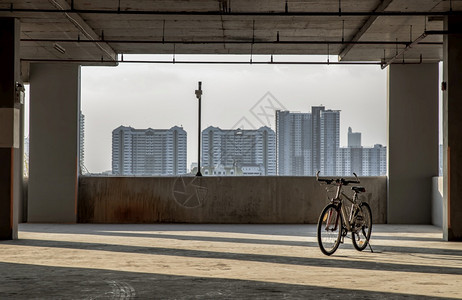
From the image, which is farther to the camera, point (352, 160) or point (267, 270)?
point (352, 160)

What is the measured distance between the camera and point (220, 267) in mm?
7406

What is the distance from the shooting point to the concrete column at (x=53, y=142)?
15.0m

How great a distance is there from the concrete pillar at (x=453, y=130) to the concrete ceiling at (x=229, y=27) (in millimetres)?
604

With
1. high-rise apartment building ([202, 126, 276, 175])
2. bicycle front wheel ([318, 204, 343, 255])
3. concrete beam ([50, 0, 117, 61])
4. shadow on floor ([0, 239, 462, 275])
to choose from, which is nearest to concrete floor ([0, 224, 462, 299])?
shadow on floor ([0, 239, 462, 275])

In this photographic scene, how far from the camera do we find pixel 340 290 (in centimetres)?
584

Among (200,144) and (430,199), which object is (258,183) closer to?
(200,144)

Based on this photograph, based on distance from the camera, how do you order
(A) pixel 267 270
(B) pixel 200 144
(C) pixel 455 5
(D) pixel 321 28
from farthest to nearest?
(B) pixel 200 144, (D) pixel 321 28, (C) pixel 455 5, (A) pixel 267 270

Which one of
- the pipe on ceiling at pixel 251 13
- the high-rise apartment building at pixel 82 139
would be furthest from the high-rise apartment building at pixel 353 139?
the high-rise apartment building at pixel 82 139

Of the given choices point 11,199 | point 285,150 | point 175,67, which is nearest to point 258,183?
point 285,150

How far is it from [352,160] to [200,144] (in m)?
4.13

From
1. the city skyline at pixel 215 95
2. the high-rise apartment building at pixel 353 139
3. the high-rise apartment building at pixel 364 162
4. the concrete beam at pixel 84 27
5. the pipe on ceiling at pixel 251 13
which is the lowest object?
the high-rise apartment building at pixel 364 162

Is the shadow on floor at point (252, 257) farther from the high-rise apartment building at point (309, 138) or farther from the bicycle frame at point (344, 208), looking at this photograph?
the high-rise apartment building at point (309, 138)

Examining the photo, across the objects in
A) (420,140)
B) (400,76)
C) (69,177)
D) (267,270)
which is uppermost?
(400,76)

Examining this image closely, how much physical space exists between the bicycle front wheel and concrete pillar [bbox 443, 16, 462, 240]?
309 centimetres
